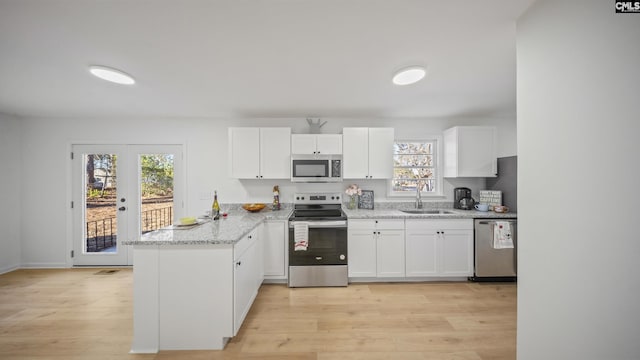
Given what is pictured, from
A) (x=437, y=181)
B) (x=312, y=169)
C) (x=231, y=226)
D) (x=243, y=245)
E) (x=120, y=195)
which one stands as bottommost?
(x=243, y=245)

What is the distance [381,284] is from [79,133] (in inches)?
206

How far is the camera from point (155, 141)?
371 centimetres

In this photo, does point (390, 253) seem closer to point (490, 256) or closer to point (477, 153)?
point (490, 256)

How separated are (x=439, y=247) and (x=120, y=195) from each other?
4949mm

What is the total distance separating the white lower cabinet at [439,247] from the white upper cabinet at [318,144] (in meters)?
1.48

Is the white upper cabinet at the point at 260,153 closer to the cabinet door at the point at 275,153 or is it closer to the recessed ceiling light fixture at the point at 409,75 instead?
the cabinet door at the point at 275,153

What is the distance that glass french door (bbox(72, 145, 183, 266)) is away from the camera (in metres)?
3.69

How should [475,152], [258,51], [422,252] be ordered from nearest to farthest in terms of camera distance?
[258,51]
[422,252]
[475,152]

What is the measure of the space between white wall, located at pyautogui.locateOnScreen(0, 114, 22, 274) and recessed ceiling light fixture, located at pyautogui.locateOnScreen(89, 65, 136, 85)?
3.04 m

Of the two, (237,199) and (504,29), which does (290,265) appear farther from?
(504,29)

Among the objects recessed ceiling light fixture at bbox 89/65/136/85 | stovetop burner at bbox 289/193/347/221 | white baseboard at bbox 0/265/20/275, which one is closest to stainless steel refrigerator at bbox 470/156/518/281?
stovetop burner at bbox 289/193/347/221

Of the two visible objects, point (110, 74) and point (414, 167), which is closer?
point (110, 74)

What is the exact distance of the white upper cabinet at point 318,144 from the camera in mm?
3379

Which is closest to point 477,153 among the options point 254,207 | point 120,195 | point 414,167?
point 414,167
